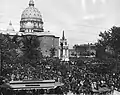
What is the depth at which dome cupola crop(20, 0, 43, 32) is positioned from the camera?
123 m

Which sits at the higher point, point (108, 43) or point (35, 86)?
point (108, 43)

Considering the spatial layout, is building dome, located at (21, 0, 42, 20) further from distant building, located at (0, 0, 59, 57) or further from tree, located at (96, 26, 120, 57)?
tree, located at (96, 26, 120, 57)

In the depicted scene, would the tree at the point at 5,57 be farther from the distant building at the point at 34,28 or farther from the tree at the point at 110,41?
the distant building at the point at 34,28

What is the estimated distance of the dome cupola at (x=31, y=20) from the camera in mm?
122750

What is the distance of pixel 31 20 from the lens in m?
123

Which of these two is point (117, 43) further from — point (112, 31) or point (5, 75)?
point (5, 75)

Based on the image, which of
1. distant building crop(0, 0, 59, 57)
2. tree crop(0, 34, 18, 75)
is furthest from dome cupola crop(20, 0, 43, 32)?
tree crop(0, 34, 18, 75)

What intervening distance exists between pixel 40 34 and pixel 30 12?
12.3m

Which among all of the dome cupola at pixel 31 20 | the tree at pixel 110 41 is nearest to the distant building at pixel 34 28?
the dome cupola at pixel 31 20

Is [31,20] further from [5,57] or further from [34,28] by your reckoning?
[5,57]

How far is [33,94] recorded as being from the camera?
2638 centimetres

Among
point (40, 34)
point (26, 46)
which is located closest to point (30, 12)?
point (40, 34)

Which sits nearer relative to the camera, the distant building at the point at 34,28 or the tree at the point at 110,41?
the tree at the point at 110,41

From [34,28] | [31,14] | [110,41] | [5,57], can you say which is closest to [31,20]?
[31,14]
